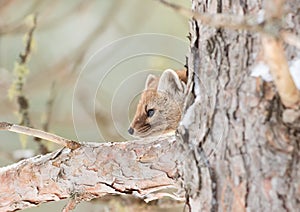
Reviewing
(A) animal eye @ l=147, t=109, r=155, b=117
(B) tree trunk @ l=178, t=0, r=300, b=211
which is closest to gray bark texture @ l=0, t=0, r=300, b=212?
(B) tree trunk @ l=178, t=0, r=300, b=211

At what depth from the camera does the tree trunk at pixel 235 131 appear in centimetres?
58

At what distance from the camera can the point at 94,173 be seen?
0.77 meters

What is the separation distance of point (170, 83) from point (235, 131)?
1.36 ft

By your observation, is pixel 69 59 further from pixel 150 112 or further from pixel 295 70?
pixel 295 70

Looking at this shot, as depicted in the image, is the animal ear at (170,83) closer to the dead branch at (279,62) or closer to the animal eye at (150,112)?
the animal eye at (150,112)

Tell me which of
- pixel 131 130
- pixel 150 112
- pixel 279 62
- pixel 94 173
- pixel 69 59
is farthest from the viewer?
pixel 69 59

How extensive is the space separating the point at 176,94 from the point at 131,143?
Result: 0.28 meters

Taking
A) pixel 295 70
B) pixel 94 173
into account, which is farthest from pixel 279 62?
pixel 94 173

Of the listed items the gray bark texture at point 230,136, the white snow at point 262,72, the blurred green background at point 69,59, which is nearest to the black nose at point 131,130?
the blurred green background at point 69,59

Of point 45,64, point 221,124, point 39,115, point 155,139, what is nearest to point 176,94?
point 155,139

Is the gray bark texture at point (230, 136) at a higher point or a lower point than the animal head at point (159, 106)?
lower

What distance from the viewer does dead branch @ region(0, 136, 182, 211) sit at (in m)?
0.73

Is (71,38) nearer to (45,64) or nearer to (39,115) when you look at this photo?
(45,64)

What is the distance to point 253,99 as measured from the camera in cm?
59
